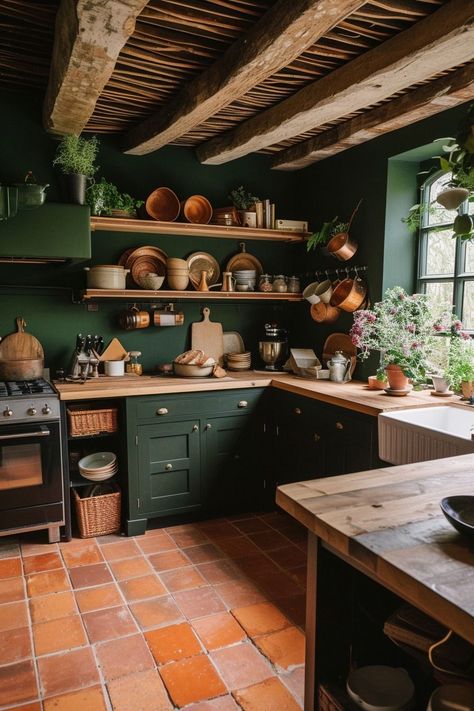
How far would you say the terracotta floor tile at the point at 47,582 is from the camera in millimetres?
2949

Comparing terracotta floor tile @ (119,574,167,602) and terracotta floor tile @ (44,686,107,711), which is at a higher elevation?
terracotta floor tile @ (44,686,107,711)

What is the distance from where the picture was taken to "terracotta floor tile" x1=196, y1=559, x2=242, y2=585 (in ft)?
10.0

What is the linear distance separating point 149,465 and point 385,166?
2.56 meters

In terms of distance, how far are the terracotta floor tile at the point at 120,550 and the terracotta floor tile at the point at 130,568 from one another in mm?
59

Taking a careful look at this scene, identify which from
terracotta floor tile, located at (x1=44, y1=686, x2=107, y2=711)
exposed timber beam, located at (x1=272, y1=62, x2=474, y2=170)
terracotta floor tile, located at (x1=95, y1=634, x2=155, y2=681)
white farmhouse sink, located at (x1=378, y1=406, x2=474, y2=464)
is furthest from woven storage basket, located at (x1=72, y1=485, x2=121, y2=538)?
exposed timber beam, located at (x1=272, y1=62, x2=474, y2=170)

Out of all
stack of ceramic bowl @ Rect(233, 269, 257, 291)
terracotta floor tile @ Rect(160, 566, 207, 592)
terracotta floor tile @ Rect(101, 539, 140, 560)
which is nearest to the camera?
terracotta floor tile @ Rect(160, 566, 207, 592)

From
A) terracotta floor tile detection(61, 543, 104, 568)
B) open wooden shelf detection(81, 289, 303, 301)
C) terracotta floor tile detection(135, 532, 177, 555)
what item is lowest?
terracotta floor tile detection(135, 532, 177, 555)

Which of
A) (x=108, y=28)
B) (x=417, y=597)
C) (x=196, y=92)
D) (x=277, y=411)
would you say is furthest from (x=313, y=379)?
(x=417, y=597)

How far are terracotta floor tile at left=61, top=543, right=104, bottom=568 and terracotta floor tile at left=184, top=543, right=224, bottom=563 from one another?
0.54m

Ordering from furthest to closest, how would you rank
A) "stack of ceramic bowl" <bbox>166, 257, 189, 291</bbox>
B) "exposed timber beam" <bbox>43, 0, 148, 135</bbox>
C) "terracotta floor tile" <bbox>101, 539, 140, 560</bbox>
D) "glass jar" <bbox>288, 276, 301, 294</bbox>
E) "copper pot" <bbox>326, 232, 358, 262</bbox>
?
"glass jar" <bbox>288, 276, 301, 294</bbox> → "stack of ceramic bowl" <bbox>166, 257, 189, 291</bbox> → "copper pot" <bbox>326, 232, 358, 262</bbox> → "terracotta floor tile" <bbox>101, 539, 140, 560</bbox> → "exposed timber beam" <bbox>43, 0, 148, 135</bbox>

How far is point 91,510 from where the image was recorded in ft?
11.8

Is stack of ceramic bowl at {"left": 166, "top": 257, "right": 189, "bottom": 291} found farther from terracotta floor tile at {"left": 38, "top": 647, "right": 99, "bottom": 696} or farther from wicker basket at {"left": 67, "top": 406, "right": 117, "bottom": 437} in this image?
terracotta floor tile at {"left": 38, "top": 647, "right": 99, "bottom": 696}

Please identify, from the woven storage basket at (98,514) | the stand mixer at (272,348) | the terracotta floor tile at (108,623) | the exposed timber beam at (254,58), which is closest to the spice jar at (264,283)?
the stand mixer at (272,348)

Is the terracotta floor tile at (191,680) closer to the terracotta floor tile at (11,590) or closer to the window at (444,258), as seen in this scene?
the terracotta floor tile at (11,590)
